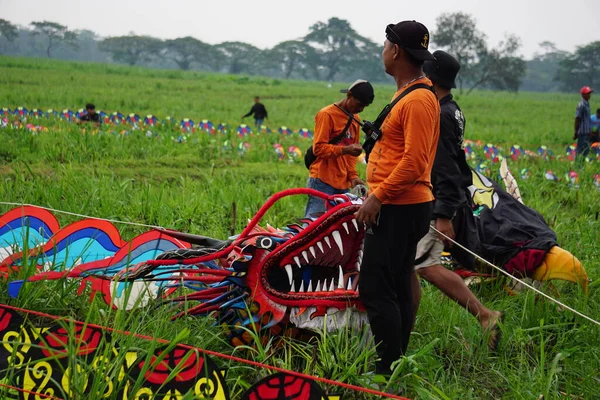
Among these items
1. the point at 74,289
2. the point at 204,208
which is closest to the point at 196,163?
the point at 204,208

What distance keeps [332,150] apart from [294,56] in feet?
222

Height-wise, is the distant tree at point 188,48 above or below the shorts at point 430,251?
above

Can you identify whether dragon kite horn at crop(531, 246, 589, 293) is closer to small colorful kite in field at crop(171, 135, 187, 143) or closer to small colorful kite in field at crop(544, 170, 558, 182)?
small colorful kite in field at crop(544, 170, 558, 182)

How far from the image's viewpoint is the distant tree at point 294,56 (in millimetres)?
68062

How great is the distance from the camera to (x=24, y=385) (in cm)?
190

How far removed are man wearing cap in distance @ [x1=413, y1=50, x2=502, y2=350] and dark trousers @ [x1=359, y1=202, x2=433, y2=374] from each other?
61 cm

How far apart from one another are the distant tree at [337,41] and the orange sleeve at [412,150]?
6630 cm

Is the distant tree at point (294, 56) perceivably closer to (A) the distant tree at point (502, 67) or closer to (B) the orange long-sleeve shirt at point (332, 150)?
(A) the distant tree at point (502, 67)

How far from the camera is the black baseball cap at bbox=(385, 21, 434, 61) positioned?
2.18 meters

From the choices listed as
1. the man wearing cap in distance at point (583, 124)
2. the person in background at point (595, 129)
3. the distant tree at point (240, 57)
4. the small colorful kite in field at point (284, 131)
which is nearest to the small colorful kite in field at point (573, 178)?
the man wearing cap in distance at point (583, 124)

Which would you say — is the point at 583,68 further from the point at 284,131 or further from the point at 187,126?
the point at 187,126

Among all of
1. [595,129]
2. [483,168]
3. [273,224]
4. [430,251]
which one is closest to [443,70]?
[430,251]

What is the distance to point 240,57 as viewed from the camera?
2721 inches

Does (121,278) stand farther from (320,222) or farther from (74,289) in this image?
(320,222)
